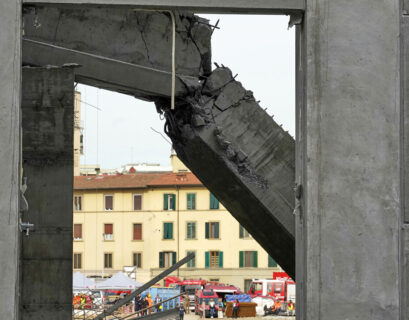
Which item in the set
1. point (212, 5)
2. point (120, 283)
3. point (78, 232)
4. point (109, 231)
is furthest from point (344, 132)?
point (78, 232)

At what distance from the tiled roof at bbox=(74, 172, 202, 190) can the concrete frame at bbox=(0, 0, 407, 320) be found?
7333 cm

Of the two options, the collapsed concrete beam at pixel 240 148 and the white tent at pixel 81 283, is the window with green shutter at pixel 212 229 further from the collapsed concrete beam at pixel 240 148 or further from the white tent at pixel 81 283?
the collapsed concrete beam at pixel 240 148

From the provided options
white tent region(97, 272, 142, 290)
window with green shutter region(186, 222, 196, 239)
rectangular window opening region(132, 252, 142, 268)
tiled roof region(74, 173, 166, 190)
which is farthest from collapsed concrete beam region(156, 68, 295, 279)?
tiled roof region(74, 173, 166, 190)

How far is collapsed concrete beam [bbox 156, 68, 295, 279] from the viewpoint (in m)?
10.7

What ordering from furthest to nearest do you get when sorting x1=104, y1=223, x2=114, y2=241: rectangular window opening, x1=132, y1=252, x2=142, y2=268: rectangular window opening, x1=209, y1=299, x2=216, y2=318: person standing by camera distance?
x1=104, y1=223, x2=114, y2=241: rectangular window opening, x1=132, y1=252, x2=142, y2=268: rectangular window opening, x1=209, y1=299, x2=216, y2=318: person standing

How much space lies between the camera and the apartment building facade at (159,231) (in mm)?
77125

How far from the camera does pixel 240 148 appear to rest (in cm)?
1080

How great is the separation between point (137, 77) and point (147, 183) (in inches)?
2752

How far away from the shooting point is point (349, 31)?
5.34 metres

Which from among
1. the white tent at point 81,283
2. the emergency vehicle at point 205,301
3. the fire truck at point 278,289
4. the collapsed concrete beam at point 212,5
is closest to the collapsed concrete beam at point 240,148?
the collapsed concrete beam at point 212,5

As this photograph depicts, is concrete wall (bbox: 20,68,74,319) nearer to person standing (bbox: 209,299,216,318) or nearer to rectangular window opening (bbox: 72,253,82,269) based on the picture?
person standing (bbox: 209,299,216,318)

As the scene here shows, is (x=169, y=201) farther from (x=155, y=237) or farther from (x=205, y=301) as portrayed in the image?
(x=205, y=301)

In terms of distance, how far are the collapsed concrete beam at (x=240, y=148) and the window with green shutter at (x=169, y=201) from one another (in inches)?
2687

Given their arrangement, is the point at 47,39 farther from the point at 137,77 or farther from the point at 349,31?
the point at 349,31
